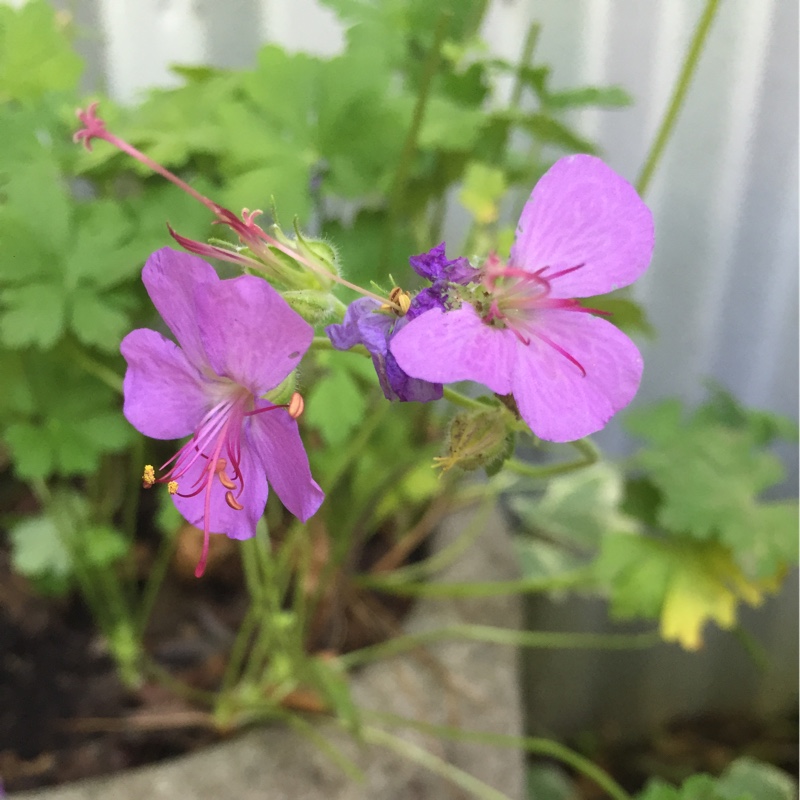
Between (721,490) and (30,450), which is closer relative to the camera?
(30,450)

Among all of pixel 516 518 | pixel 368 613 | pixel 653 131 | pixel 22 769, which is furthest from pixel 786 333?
pixel 22 769

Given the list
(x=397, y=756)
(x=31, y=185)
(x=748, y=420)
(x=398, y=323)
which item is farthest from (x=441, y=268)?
(x=748, y=420)

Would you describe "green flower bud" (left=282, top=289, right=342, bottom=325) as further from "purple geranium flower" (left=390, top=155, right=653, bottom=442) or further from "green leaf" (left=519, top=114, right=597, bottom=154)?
"green leaf" (left=519, top=114, right=597, bottom=154)

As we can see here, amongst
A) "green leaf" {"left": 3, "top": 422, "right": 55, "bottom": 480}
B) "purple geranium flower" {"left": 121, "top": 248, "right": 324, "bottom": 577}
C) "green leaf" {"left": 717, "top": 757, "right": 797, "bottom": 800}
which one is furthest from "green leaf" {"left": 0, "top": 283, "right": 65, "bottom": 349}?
"green leaf" {"left": 717, "top": 757, "right": 797, "bottom": 800}

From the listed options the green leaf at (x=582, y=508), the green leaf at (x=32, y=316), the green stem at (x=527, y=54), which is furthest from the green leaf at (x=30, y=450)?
the green leaf at (x=582, y=508)

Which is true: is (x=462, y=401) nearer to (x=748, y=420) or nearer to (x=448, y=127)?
(x=448, y=127)
